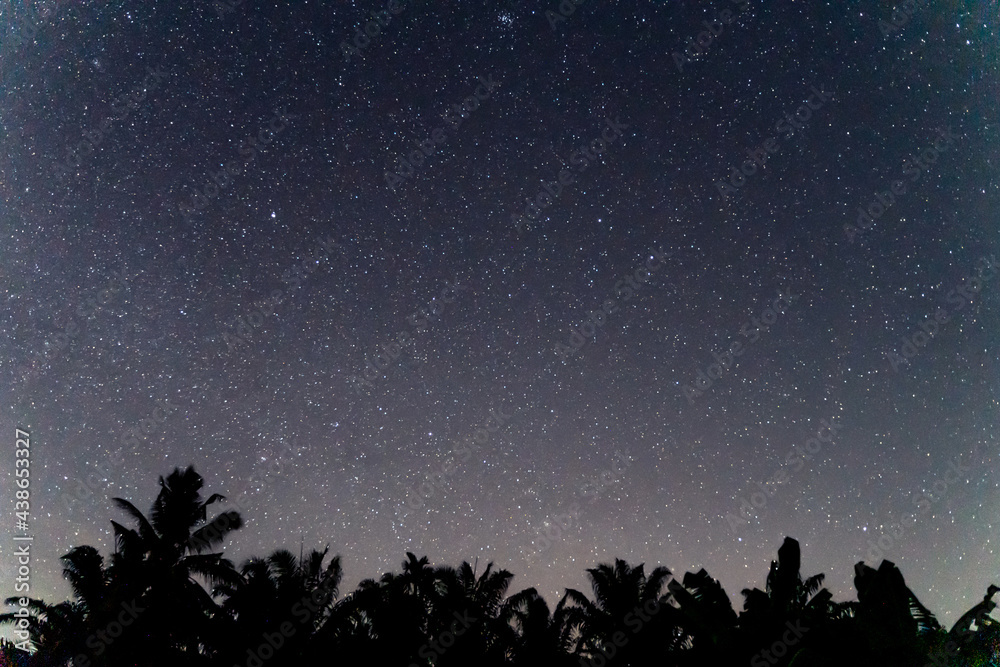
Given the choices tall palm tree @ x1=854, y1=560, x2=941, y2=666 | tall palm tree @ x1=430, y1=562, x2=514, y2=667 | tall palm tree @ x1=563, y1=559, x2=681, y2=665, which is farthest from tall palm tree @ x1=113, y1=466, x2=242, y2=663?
tall palm tree @ x1=854, y1=560, x2=941, y2=666

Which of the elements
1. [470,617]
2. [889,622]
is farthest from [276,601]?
[889,622]

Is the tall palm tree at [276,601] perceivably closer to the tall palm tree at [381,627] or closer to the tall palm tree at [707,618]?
the tall palm tree at [381,627]

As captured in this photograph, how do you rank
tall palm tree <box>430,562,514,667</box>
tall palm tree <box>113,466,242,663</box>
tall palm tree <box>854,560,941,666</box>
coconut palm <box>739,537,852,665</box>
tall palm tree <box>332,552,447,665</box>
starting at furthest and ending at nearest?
1. tall palm tree <box>430,562,514,667</box>
2. tall palm tree <box>332,552,447,665</box>
3. tall palm tree <box>113,466,242,663</box>
4. coconut palm <box>739,537,852,665</box>
5. tall palm tree <box>854,560,941,666</box>

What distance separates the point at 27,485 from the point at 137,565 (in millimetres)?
6855

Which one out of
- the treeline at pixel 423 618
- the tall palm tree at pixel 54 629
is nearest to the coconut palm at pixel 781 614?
the treeline at pixel 423 618

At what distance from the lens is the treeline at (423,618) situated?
1402cm

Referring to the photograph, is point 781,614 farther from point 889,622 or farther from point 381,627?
point 381,627

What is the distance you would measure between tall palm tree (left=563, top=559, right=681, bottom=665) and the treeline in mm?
53

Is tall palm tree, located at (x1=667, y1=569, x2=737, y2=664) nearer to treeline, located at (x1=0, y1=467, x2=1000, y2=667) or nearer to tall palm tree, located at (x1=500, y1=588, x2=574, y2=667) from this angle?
treeline, located at (x1=0, y1=467, x2=1000, y2=667)

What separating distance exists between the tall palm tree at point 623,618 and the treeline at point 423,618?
53 mm

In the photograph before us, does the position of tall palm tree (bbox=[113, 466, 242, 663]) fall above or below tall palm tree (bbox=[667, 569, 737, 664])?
above

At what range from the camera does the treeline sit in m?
14.0

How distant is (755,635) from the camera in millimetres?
14773

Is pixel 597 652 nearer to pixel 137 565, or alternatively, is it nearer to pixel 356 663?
pixel 356 663
